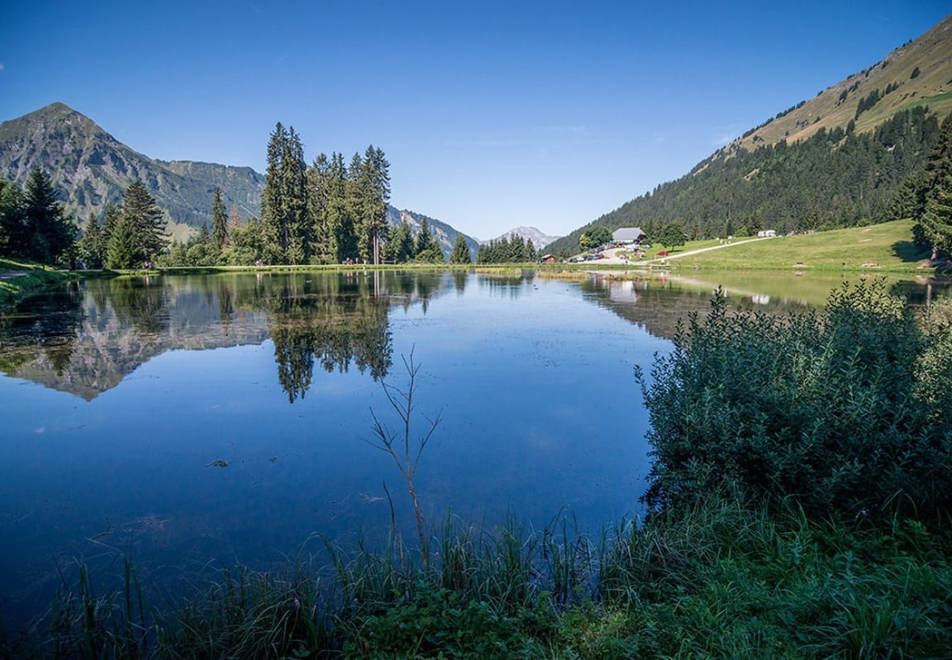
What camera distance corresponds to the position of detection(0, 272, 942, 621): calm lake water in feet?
21.8

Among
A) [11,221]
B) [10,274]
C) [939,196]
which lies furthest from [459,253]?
[939,196]

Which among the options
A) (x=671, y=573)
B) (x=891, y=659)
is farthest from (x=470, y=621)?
(x=891, y=659)

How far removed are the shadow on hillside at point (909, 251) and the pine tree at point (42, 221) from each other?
10697 centimetres

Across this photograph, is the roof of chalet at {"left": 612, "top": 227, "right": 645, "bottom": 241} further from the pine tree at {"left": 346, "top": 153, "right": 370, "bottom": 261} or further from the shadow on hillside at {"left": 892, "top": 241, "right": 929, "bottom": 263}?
the pine tree at {"left": 346, "top": 153, "right": 370, "bottom": 261}

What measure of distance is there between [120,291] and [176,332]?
2408 centimetres

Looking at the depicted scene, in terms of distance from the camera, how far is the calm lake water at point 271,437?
663 centimetres

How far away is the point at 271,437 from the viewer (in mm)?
10195

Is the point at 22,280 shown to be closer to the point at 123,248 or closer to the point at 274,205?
the point at 123,248

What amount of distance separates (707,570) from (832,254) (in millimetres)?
91159

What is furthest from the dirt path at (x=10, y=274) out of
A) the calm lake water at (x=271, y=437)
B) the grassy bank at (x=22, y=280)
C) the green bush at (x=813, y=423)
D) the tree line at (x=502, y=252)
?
the tree line at (x=502, y=252)

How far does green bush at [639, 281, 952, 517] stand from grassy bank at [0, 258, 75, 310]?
3673cm

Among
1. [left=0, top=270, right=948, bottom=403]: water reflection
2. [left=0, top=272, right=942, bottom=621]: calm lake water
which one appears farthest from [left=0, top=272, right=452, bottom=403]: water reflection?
[left=0, top=272, right=942, bottom=621]: calm lake water

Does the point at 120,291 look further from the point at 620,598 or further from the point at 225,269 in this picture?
the point at 620,598

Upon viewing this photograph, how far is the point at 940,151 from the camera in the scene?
61969 mm
